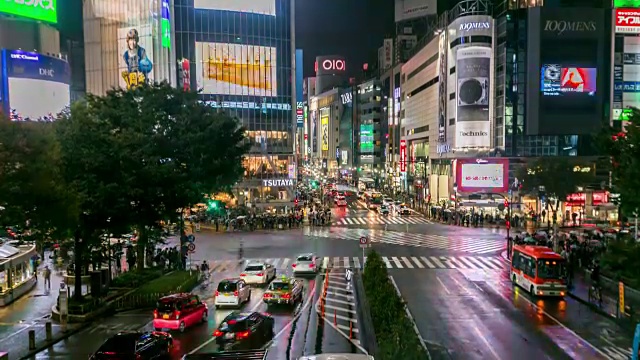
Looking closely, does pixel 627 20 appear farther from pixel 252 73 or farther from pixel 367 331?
pixel 367 331

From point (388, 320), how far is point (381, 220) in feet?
169

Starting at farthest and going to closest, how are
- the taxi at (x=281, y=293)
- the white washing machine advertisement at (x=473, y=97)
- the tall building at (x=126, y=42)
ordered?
1. the tall building at (x=126, y=42)
2. the white washing machine advertisement at (x=473, y=97)
3. the taxi at (x=281, y=293)

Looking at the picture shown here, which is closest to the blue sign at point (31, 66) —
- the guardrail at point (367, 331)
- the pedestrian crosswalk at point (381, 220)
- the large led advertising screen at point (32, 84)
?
the large led advertising screen at point (32, 84)

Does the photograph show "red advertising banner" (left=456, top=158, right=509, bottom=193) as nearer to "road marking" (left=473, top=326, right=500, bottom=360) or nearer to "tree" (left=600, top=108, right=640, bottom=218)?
"road marking" (left=473, top=326, right=500, bottom=360)

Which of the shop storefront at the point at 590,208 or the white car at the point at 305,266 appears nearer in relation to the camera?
the white car at the point at 305,266

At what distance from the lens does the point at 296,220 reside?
205 feet

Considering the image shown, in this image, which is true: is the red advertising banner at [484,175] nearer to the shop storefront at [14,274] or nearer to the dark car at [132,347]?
the shop storefront at [14,274]

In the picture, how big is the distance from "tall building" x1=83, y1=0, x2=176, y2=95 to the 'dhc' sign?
2471 inches

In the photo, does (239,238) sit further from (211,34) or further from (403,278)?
(211,34)

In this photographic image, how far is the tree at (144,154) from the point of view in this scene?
2559 cm

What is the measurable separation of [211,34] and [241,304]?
223ft

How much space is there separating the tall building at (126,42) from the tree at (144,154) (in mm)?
49064

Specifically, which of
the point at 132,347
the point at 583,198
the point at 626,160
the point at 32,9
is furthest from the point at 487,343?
the point at 32,9

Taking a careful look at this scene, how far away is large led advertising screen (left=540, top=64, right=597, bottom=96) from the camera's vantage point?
7188cm
